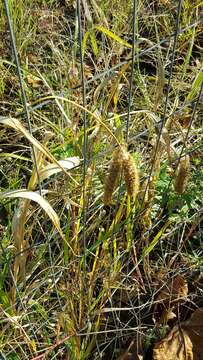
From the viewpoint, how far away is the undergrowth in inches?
37.3

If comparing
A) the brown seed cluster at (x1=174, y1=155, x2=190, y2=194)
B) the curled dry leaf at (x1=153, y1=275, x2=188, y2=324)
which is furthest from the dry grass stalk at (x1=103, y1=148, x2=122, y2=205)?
the curled dry leaf at (x1=153, y1=275, x2=188, y2=324)

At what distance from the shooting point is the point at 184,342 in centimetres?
134

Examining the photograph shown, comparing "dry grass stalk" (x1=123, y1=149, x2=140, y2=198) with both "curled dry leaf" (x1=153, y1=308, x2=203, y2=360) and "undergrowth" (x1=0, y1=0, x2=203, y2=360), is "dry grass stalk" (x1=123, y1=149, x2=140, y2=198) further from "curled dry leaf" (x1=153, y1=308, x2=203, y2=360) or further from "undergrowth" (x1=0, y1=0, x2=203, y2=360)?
"curled dry leaf" (x1=153, y1=308, x2=203, y2=360)

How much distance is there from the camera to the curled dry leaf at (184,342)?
4.29 ft

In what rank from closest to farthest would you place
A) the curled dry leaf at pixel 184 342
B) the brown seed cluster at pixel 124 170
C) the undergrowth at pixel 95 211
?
1. the brown seed cluster at pixel 124 170
2. the undergrowth at pixel 95 211
3. the curled dry leaf at pixel 184 342

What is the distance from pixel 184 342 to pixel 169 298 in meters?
0.12

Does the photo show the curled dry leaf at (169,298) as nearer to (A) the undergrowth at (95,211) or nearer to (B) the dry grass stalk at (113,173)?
(A) the undergrowth at (95,211)

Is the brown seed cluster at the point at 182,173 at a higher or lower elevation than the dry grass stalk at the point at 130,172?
lower

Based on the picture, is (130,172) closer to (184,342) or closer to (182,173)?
(182,173)

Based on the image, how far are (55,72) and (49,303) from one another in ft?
3.44

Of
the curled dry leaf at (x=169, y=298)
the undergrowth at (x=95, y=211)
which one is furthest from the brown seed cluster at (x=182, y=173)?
the curled dry leaf at (x=169, y=298)

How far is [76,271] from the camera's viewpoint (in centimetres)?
110

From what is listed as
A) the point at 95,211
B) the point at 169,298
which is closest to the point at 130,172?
the point at 95,211

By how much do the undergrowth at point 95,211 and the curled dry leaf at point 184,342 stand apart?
3cm
